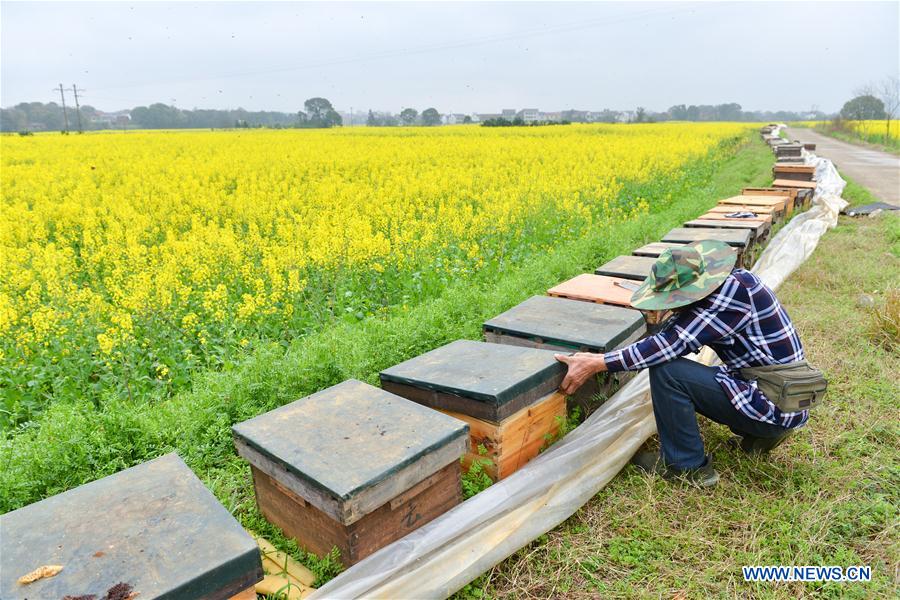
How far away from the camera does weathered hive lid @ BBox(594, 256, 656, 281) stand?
468cm

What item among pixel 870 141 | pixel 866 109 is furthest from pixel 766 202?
pixel 866 109

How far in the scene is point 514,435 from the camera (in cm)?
298

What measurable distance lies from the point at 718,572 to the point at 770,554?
28cm

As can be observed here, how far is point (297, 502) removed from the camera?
251 centimetres

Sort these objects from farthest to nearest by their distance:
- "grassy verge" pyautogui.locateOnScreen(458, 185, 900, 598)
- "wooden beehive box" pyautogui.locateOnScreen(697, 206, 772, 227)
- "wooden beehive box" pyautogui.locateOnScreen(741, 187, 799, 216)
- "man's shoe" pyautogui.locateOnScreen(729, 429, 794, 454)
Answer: "wooden beehive box" pyautogui.locateOnScreen(741, 187, 799, 216) → "wooden beehive box" pyautogui.locateOnScreen(697, 206, 772, 227) → "man's shoe" pyautogui.locateOnScreen(729, 429, 794, 454) → "grassy verge" pyautogui.locateOnScreen(458, 185, 900, 598)

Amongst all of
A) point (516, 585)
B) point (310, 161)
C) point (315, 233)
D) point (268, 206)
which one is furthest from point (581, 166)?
point (516, 585)

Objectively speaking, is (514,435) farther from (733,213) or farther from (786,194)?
(786,194)

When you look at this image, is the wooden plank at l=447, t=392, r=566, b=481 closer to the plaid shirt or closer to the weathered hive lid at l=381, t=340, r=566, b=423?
the weathered hive lid at l=381, t=340, r=566, b=423

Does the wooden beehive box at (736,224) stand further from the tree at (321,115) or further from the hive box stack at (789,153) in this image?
the tree at (321,115)

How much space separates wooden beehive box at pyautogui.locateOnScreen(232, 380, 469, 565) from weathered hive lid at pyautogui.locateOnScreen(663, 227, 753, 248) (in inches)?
154

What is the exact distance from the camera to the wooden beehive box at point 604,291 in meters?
4.23

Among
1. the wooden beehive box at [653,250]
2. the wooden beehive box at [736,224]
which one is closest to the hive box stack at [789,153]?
the wooden beehive box at [736,224]

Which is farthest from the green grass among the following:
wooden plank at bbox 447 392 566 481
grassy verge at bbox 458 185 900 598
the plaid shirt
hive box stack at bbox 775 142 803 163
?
hive box stack at bbox 775 142 803 163

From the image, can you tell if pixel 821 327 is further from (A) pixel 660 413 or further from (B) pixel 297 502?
(B) pixel 297 502
